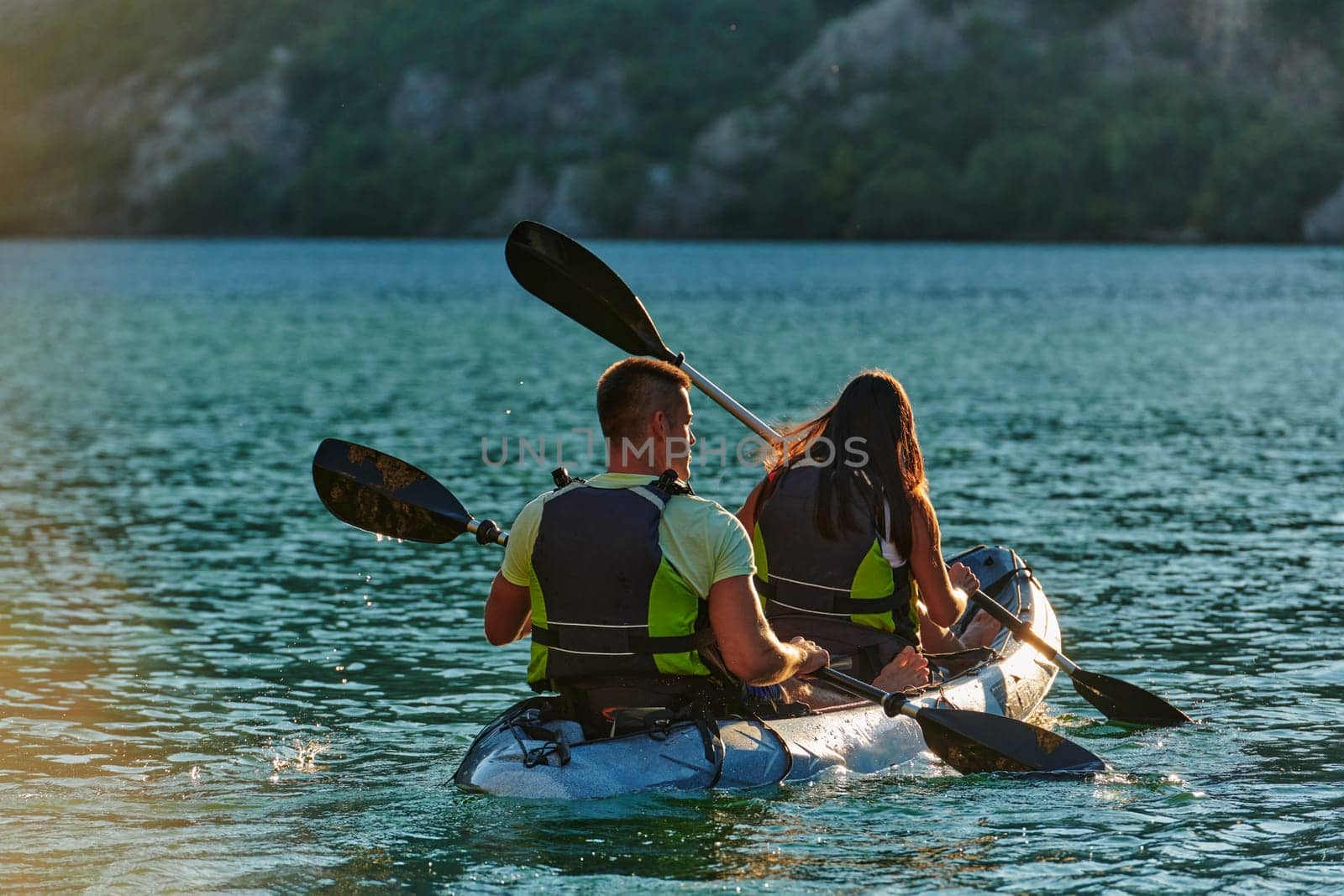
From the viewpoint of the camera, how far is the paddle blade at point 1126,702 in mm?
10789

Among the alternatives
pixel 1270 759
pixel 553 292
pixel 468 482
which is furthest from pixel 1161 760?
pixel 468 482

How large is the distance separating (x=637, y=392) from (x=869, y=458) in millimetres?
1883

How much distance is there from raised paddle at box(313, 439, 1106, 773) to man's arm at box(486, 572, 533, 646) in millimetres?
853

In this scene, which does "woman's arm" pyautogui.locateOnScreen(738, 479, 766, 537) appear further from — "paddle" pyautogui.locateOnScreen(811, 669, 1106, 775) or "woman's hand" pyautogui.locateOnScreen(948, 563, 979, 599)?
"woman's hand" pyautogui.locateOnScreen(948, 563, 979, 599)

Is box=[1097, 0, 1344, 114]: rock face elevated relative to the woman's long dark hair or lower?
elevated

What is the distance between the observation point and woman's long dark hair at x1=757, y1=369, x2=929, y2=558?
9180 millimetres

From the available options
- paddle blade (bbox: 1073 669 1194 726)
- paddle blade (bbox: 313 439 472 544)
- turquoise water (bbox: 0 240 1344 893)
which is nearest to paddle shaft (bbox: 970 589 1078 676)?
paddle blade (bbox: 1073 669 1194 726)

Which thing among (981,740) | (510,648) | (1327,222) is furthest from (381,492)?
(1327,222)

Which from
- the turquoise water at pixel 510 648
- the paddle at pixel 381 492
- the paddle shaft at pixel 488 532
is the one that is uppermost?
the paddle at pixel 381 492

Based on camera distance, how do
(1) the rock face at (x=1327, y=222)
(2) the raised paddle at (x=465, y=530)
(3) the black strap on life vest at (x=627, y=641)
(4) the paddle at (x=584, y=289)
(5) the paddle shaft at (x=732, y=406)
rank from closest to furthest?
(3) the black strap on life vest at (x=627, y=641), (2) the raised paddle at (x=465, y=530), (5) the paddle shaft at (x=732, y=406), (4) the paddle at (x=584, y=289), (1) the rock face at (x=1327, y=222)

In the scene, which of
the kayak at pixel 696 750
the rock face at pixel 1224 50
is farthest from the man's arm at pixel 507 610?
the rock face at pixel 1224 50

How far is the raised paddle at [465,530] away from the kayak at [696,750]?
0.18m

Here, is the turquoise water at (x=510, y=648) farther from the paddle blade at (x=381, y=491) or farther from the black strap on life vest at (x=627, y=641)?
the paddle blade at (x=381, y=491)

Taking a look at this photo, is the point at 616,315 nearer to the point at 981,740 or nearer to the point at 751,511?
the point at 751,511
